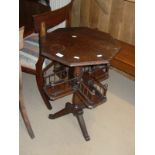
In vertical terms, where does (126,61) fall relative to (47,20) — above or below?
below

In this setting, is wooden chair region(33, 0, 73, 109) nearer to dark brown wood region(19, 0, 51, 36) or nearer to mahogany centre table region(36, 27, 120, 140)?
mahogany centre table region(36, 27, 120, 140)

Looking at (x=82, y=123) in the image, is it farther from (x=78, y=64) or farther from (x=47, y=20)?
(x=47, y=20)

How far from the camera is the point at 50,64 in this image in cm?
222

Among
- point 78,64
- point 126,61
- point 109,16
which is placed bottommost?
point 126,61

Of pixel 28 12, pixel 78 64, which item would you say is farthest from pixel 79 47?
pixel 28 12

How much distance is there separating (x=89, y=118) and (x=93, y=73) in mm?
411

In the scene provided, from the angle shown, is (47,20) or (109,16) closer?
(47,20)

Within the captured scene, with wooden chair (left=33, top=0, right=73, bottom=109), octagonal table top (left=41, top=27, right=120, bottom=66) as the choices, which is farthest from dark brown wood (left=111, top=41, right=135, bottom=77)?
wooden chair (left=33, top=0, right=73, bottom=109)

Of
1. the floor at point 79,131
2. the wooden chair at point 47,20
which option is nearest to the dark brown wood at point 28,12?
the wooden chair at point 47,20

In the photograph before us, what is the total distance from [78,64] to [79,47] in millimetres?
219

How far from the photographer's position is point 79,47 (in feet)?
5.95
